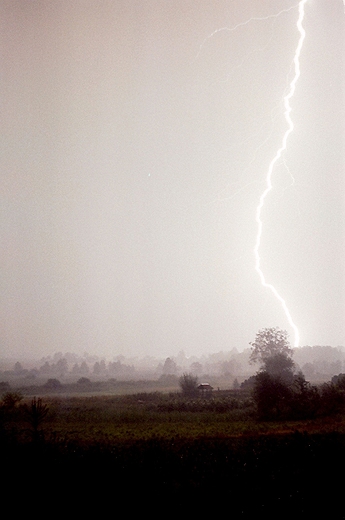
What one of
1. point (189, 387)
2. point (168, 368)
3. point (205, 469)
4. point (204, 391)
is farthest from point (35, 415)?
point (168, 368)

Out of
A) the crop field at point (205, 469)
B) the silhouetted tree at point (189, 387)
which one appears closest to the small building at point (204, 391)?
the silhouetted tree at point (189, 387)

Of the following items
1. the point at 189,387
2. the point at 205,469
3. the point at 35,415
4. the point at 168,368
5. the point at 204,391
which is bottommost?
the point at 168,368

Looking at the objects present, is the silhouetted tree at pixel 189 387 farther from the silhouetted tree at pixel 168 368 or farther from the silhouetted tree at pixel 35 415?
the silhouetted tree at pixel 168 368

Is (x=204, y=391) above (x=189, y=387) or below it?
below

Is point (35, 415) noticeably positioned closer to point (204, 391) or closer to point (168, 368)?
point (204, 391)

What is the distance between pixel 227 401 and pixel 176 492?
26.6m

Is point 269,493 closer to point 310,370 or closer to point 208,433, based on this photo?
point 208,433

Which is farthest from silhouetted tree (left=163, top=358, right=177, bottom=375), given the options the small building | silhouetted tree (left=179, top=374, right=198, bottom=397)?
silhouetted tree (left=179, top=374, right=198, bottom=397)

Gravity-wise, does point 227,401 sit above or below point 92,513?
below

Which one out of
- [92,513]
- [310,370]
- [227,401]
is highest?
[92,513]

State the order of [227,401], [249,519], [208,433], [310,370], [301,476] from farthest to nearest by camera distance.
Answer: [310,370]
[227,401]
[208,433]
[301,476]
[249,519]

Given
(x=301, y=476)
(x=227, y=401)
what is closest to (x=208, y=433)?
(x=301, y=476)

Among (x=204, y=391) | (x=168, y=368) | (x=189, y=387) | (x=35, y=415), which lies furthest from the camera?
(x=168, y=368)

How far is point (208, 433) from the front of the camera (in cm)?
2019
